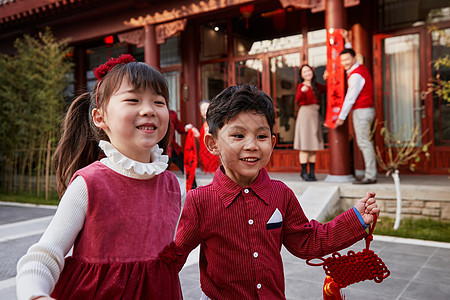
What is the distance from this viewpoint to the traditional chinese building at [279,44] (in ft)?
20.4

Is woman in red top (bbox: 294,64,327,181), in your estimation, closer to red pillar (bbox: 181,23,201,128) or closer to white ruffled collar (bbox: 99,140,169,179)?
red pillar (bbox: 181,23,201,128)

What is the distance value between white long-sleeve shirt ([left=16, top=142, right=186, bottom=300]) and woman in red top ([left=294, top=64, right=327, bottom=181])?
16.1 feet

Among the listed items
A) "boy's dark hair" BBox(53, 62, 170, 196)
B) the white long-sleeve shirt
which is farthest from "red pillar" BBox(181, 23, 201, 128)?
the white long-sleeve shirt

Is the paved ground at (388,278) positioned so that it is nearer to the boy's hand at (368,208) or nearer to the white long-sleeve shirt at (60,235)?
the boy's hand at (368,208)

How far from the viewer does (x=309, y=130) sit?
6176 millimetres

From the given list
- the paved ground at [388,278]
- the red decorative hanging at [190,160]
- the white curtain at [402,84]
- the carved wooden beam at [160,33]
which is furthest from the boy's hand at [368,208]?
the carved wooden beam at [160,33]

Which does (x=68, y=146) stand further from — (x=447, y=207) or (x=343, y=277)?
(x=447, y=207)

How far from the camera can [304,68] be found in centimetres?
608

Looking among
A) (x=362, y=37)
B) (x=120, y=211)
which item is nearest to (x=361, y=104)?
(x=362, y=37)

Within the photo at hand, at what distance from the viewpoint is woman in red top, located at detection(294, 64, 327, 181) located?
20.0ft

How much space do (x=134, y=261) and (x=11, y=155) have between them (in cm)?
845

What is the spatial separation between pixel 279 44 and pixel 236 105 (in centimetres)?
641

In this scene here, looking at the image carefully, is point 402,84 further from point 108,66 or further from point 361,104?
point 108,66

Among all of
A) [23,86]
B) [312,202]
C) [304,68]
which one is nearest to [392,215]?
[312,202]
